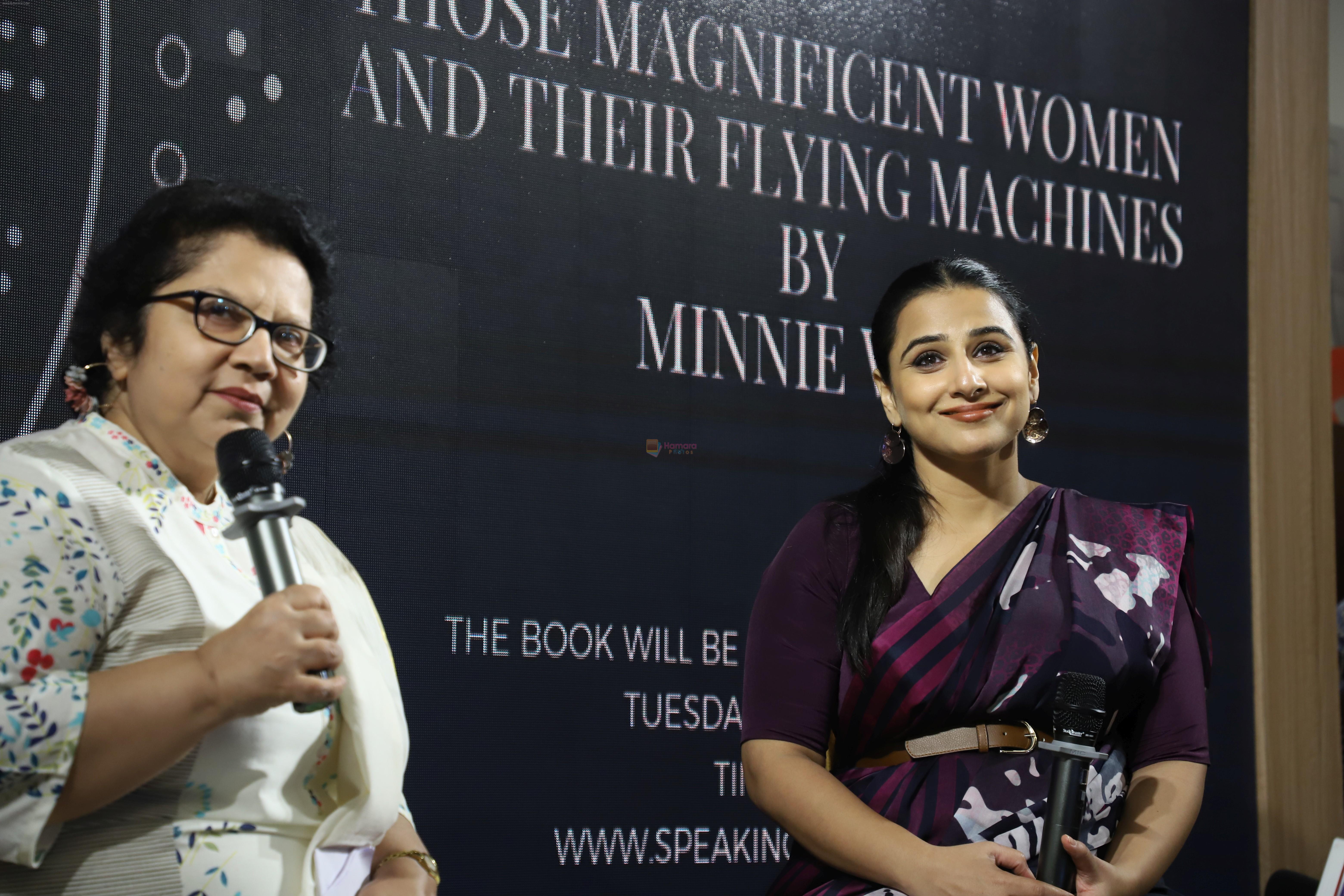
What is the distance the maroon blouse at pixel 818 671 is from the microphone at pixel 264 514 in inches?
30.6

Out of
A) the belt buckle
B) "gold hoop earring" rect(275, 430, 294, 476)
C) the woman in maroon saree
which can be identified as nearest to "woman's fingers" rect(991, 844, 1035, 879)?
the woman in maroon saree

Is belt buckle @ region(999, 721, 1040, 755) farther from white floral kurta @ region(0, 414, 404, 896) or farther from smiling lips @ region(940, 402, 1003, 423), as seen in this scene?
white floral kurta @ region(0, 414, 404, 896)

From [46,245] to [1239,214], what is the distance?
9.84ft

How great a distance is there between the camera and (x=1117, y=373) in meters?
3.21

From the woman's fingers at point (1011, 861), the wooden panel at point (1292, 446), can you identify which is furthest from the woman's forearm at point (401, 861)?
the wooden panel at point (1292, 446)

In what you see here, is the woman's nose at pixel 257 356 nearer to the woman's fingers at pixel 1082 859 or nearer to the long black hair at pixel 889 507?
the long black hair at pixel 889 507

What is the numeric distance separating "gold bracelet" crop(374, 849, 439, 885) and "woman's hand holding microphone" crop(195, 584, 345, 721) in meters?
0.47

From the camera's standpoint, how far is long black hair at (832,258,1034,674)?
6.05 ft

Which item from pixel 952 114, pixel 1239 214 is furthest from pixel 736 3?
pixel 1239 214

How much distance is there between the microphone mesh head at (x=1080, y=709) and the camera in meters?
1.53

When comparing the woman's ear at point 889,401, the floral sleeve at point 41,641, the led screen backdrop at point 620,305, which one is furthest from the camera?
the led screen backdrop at point 620,305

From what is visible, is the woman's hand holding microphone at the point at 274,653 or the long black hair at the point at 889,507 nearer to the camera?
the woman's hand holding microphone at the point at 274,653

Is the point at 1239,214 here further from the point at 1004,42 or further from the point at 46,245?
the point at 46,245

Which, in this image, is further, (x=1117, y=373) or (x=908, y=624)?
(x=1117, y=373)
